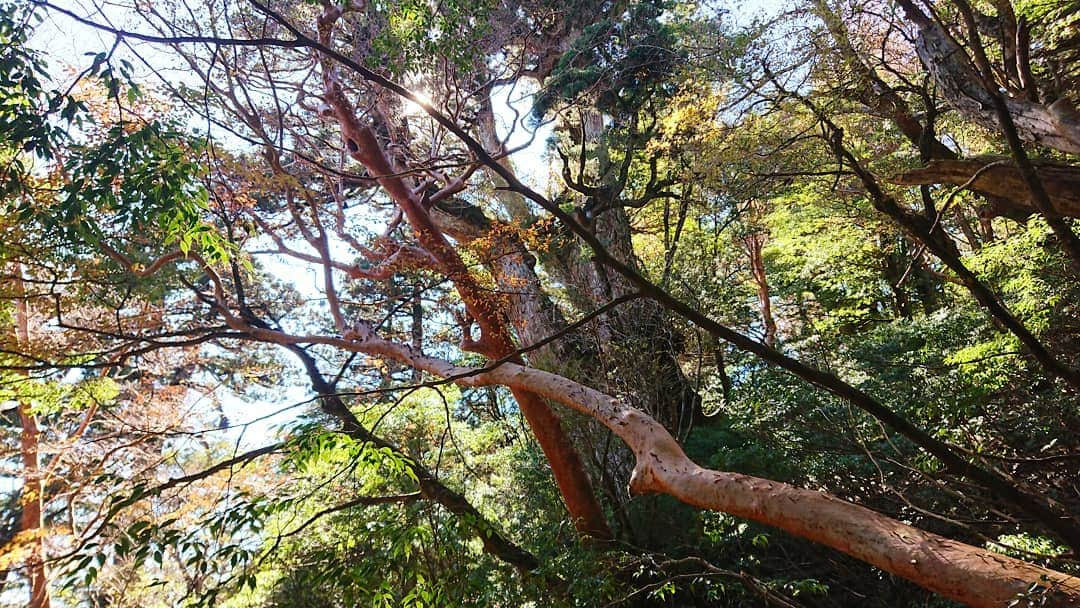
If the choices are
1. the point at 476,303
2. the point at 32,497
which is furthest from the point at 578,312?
the point at 32,497

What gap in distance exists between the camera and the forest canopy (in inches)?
80.7

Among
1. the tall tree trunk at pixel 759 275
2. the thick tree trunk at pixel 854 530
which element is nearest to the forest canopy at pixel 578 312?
the thick tree trunk at pixel 854 530

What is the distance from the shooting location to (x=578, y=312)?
6.68 metres

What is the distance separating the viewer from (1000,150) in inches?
205

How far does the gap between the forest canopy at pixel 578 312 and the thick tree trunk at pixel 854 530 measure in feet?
0.03

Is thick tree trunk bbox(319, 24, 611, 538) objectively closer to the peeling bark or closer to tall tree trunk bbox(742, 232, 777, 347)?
the peeling bark

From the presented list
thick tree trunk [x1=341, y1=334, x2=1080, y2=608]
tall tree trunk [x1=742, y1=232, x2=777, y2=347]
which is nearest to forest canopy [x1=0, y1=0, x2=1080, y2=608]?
thick tree trunk [x1=341, y1=334, x2=1080, y2=608]

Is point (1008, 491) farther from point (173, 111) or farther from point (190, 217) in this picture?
point (173, 111)

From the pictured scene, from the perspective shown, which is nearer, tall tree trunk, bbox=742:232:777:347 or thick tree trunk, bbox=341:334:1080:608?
thick tree trunk, bbox=341:334:1080:608

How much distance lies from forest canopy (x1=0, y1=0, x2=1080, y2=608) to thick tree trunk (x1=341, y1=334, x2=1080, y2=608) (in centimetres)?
1

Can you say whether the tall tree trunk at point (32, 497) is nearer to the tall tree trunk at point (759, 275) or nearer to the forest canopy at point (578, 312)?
the forest canopy at point (578, 312)

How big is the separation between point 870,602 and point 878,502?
2.36 ft

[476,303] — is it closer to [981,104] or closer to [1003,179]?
[1003,179]

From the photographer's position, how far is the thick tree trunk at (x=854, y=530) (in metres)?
1.40
